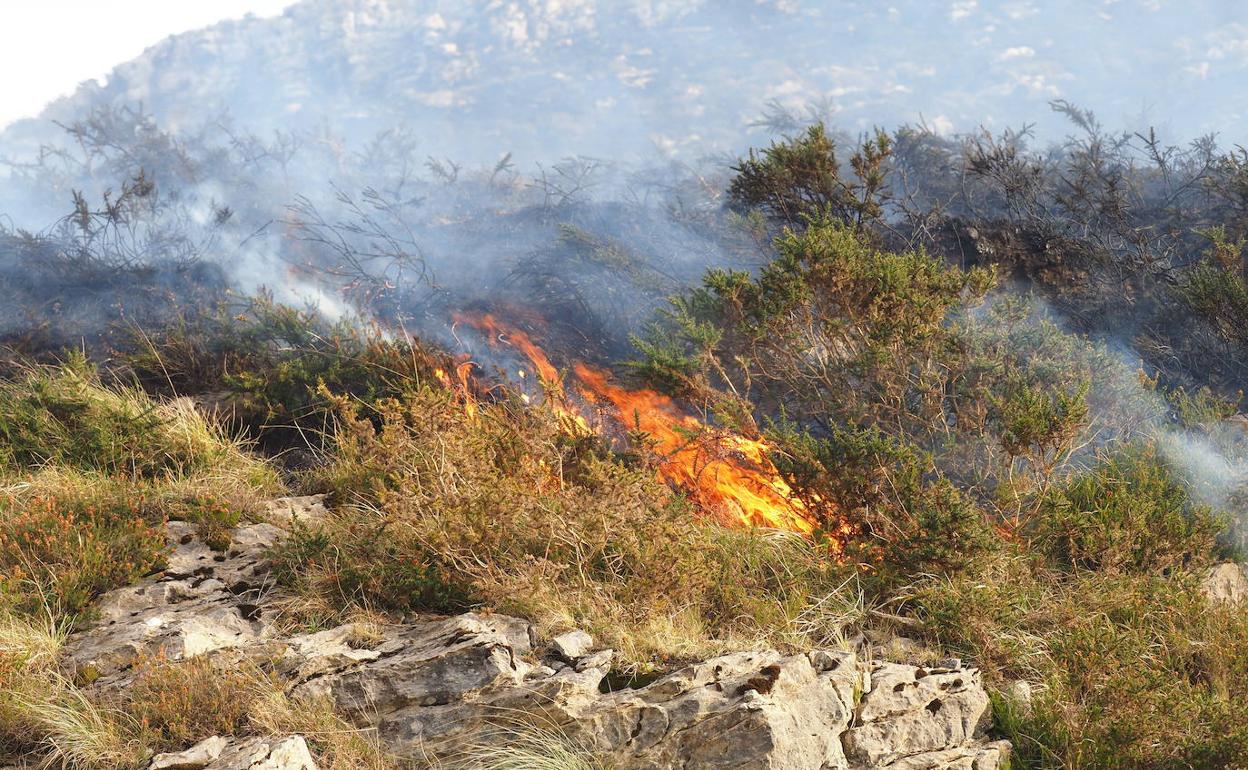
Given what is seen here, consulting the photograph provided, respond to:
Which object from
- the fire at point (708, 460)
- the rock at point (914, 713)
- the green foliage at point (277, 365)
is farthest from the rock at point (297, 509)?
the rock at point (914, 713)

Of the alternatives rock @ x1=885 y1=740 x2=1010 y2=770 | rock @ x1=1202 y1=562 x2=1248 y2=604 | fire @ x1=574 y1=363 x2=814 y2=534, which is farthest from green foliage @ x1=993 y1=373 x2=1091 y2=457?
rock @ x1=885 y1=740 x2=1010 y2=770

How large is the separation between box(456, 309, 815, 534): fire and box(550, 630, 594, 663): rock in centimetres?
177

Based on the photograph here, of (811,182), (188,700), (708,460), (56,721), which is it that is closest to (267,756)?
(188,700)

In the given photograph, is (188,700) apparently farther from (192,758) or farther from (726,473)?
(726,473)

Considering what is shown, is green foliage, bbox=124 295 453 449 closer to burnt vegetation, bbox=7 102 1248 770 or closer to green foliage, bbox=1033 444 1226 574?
burnt vegetation, bbox=7 102 1248 770

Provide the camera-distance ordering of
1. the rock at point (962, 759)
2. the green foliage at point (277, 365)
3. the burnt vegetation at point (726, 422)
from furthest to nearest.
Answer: the green foliage at point (277, 365) → the burnt vegetation at point (726, 422) → the rock at point (962, 759)

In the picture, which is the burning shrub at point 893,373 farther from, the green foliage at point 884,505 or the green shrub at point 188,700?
the green shrub at point 188,700

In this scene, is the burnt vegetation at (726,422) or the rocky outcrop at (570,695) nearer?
the rocky outcrop at (570,695)

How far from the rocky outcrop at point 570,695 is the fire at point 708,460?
1.75 meters

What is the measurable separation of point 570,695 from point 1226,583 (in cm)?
422

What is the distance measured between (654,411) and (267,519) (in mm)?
3035

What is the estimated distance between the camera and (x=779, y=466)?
6.05m

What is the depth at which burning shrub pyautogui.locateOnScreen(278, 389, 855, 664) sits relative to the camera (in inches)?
188

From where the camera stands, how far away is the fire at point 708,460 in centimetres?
650
